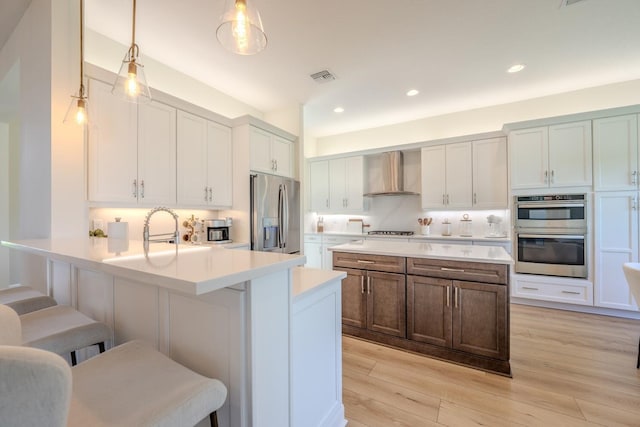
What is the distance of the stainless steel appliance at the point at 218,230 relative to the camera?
130 inches

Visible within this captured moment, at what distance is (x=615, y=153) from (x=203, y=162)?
4.91 metres

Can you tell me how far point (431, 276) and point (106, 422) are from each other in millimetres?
2214

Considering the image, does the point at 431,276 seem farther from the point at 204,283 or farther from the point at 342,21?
the point at 342,21

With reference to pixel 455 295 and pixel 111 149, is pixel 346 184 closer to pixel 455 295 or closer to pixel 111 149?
pixel 455 295

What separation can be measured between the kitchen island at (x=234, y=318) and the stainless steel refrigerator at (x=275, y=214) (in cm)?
211

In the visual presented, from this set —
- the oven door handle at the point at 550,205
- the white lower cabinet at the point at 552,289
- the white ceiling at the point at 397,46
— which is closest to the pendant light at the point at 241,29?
the white ceiling at the point at 397,46

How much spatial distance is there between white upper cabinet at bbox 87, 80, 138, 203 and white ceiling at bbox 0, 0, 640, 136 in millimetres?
745

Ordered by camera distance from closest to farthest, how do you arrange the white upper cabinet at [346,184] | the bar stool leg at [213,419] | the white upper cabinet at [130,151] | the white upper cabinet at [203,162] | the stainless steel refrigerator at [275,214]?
1. the bar stool leg at [213,419]
2. the white upper cabinet at [130,151]
3. the white upper cabinet at [203,162]
4. the stainless steel refrigerator at [275,214]
5. the white upper cabinet at [346,184]

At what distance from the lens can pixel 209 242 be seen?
3.23 metres

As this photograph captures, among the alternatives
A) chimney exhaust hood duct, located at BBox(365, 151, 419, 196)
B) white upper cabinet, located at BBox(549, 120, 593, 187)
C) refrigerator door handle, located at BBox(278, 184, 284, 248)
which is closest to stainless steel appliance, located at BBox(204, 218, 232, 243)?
refrigerator door handle, located at BBox(278, 184, 284, 248)

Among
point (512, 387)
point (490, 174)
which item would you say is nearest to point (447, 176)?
point (490, 174)

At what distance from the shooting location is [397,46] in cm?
276

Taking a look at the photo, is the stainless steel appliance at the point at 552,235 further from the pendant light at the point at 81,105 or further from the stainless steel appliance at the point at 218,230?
the pendant light at the point at 81,105

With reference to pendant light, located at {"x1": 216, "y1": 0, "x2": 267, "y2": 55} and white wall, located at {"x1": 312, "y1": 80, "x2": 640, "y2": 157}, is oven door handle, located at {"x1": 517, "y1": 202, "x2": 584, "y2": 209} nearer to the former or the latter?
white wall, located at {"x1": 312, "y1": 80, "x2": 640, "y2": 157}
